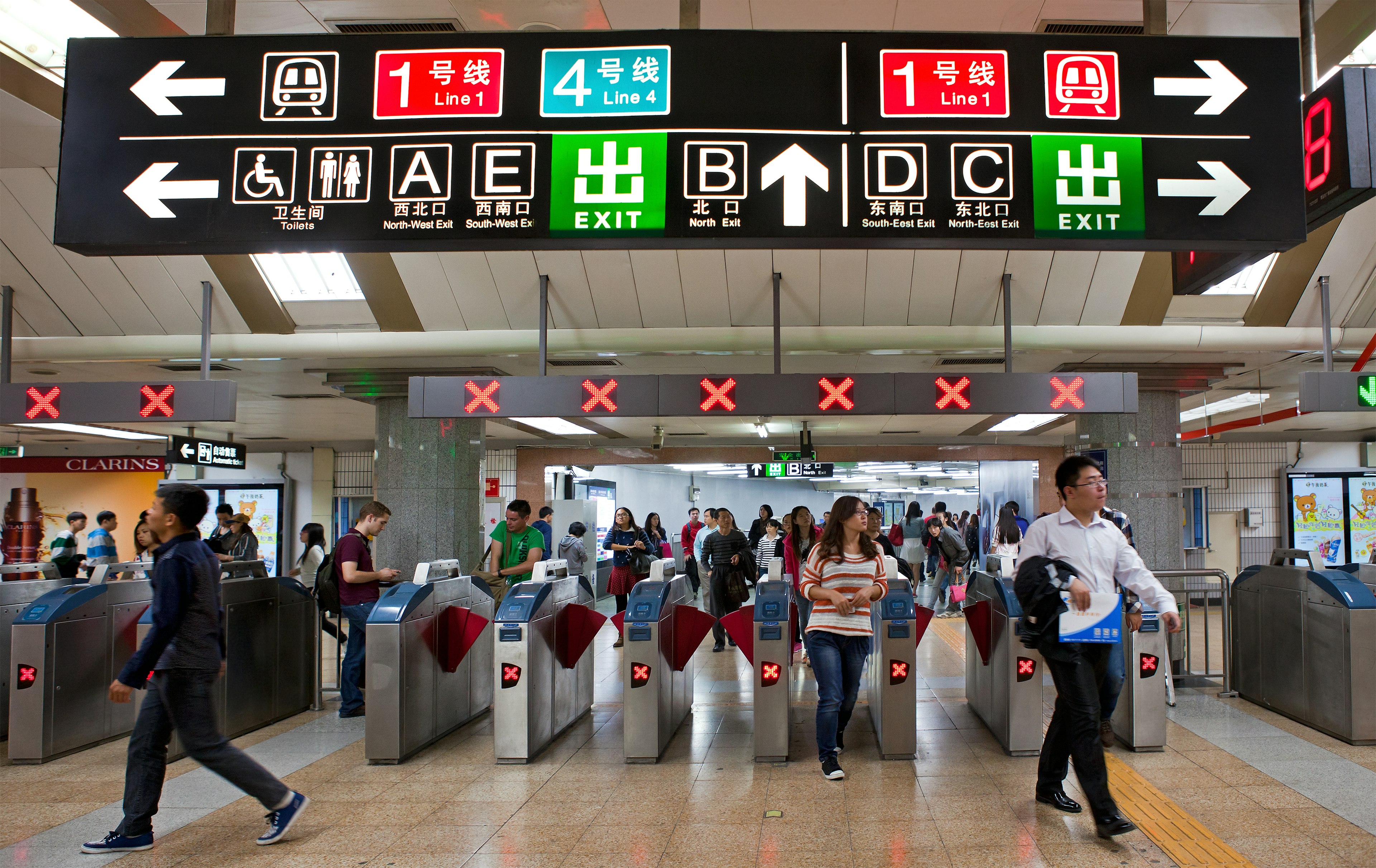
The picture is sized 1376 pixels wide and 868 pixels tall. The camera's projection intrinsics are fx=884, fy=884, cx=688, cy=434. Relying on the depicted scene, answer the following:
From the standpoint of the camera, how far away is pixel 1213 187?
3.35 m

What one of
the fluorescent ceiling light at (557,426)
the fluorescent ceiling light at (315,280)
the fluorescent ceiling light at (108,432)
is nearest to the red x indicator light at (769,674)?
the fluorescent ceiling light at (315,280)

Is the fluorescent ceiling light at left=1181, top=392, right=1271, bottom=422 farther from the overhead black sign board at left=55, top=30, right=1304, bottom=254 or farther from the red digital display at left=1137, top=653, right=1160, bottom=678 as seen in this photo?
the overhead black sign board at left=55, top=30, right=1304, bottom=254

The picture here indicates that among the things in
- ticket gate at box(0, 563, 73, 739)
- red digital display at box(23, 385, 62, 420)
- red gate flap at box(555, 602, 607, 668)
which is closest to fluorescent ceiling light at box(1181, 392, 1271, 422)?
red gate flap at box(555, 602, 607, 668)

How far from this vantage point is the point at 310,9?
4.74 m

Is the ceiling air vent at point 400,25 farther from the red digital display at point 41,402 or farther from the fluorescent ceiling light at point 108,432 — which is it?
the fluorescent ceiling light at point 108,432

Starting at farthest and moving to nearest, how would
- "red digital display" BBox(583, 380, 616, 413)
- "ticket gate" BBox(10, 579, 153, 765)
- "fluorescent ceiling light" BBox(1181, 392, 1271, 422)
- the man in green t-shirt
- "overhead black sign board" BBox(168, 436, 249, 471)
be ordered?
"overhead black sign board" BBox(168, 436, 249, 471) → "fluorescent ceiling light" BBox(1181, 392, 1271, 422) → the man in green t-shirt → "red digital display" BBox(583, 380, 616, 413) → "ticket gate" BBox(10, 579, 153, 765)

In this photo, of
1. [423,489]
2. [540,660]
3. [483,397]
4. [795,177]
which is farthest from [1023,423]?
[795,177]

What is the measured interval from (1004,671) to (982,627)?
1.74 feet

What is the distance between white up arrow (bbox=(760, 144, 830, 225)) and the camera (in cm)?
338

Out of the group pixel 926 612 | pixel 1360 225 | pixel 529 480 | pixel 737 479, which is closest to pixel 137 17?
pixel 926 612

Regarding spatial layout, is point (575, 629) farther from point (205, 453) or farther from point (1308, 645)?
point (205, 453)

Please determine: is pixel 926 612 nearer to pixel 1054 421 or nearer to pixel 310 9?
pixel 310 9

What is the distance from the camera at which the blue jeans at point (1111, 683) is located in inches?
151

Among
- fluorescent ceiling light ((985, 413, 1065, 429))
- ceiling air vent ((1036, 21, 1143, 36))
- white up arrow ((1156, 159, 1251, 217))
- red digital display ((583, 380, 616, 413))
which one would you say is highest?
ceiling air vent ((1036, 21, 1143, 36))
